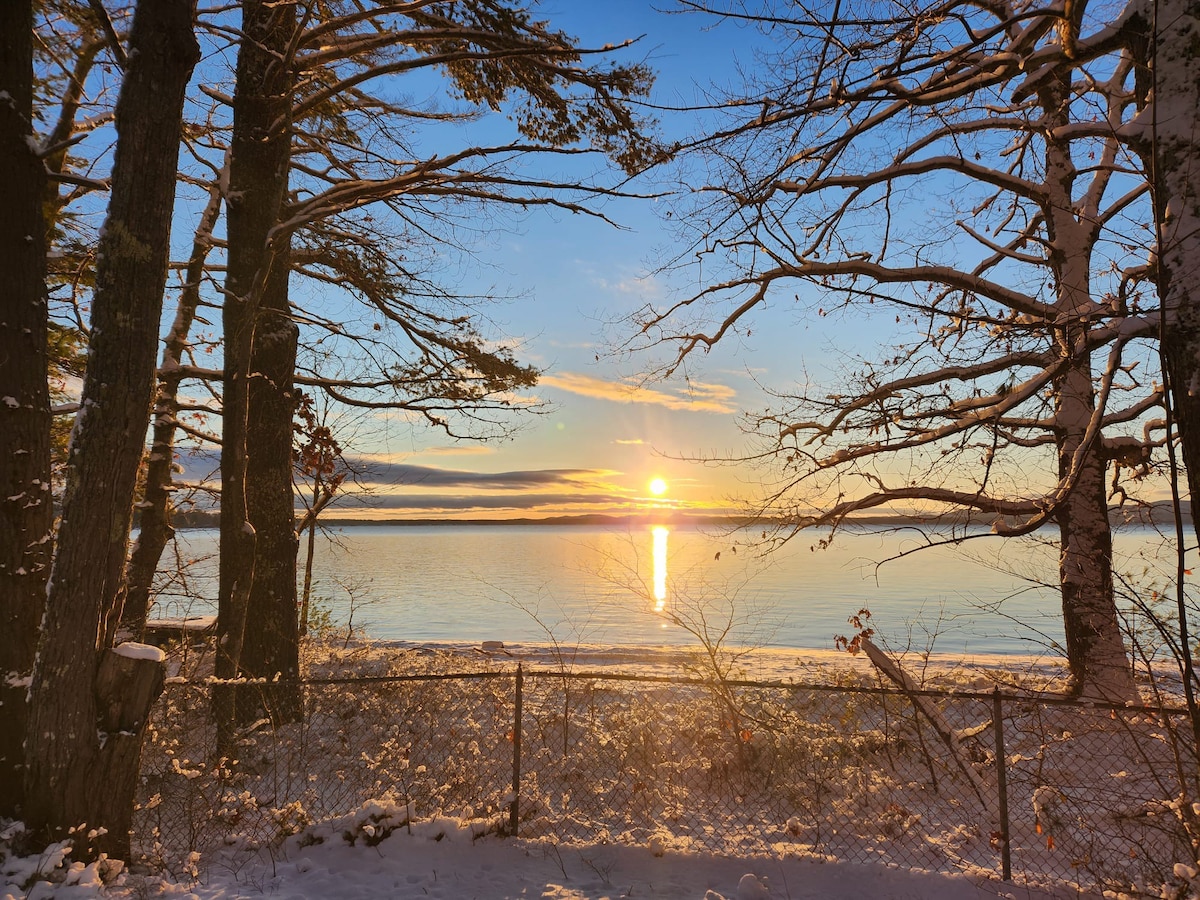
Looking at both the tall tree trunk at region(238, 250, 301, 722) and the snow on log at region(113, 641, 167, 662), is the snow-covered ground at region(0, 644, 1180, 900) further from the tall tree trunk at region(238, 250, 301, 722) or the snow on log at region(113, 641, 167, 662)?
the tall tree trunk at region(238, 250, 301, 722)

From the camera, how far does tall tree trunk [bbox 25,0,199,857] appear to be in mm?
4570

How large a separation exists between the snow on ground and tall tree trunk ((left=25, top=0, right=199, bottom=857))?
756 mm

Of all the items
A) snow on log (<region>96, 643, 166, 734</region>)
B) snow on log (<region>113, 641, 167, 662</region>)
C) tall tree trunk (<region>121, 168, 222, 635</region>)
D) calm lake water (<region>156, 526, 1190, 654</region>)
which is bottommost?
calm lake water (<region>156, 526, 1190, 654</region>)

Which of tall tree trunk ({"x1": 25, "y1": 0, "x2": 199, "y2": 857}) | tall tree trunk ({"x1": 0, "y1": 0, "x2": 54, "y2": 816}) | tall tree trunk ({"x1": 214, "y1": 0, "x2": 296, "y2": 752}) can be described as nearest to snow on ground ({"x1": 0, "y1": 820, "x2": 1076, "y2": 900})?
tall tree trunk ({"x1": 25, "y1": 0, "x2": 199, "y2": 857})

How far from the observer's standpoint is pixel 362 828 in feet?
17.9

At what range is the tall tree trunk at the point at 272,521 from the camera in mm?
8664

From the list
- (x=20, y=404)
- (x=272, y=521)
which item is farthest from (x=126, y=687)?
(x=272, y=521)

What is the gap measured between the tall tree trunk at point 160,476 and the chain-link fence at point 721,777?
2294 millimetres

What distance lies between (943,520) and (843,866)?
15.1ft

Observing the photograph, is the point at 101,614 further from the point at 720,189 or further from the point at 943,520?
the point at 943,520

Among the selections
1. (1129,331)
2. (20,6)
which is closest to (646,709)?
(1129,331)

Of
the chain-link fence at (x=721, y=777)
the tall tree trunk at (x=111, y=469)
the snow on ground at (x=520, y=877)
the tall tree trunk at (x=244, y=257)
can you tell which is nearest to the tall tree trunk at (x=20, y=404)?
the tall tree trunk at (x=111, y=469)

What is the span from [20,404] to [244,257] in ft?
11.1

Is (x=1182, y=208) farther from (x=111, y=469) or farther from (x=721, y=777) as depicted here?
(x=111, y=469)
